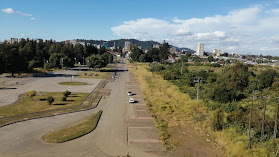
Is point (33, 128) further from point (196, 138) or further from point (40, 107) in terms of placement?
point (196, 138)

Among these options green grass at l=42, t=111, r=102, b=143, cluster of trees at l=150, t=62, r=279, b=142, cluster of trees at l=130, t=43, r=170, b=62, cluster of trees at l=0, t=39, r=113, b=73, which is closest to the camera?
green grass at l=42, t=111, r=102, b=143

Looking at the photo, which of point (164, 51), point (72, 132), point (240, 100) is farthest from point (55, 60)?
point (240, 100)

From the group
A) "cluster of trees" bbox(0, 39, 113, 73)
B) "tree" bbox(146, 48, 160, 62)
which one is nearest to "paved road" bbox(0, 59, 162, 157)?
"cluster of trees" bbox(0, 39, 113, 73)

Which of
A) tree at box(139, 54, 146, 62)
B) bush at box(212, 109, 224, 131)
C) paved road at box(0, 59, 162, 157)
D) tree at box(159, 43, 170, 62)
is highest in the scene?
tree at box(159, 43, 170, 62)

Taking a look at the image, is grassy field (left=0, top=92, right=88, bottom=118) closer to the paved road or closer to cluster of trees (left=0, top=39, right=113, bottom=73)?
the paved road

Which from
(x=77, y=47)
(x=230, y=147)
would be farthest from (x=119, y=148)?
(x=77, y=47)

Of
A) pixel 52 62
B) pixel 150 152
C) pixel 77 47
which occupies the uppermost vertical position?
pixel 77 47
